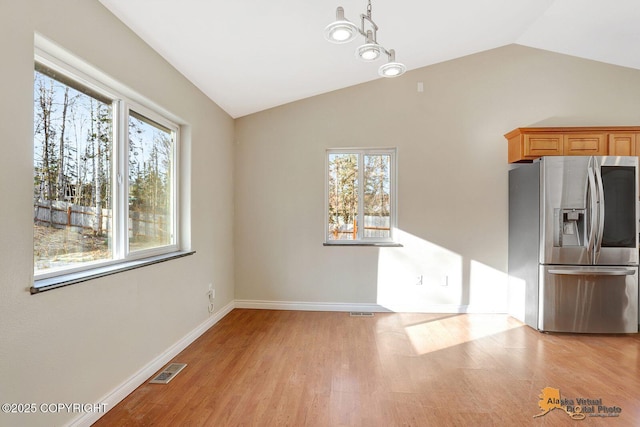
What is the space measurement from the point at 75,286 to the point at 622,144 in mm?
5234

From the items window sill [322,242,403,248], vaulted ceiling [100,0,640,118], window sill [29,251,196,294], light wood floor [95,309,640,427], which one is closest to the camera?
window sill [29,251,196,294]

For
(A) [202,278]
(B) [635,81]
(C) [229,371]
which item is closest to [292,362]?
(C) [229,371]

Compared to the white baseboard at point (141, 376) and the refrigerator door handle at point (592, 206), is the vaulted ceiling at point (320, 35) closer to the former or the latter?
the refrigerator door handle at point (592, 206)

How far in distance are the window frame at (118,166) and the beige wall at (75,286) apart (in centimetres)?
6

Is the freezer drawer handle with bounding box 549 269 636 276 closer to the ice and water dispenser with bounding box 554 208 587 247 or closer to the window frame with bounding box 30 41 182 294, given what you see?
the ice and water dispenser with bounding box 554 208 587 247

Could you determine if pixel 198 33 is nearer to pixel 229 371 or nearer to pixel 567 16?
pixel 229 371

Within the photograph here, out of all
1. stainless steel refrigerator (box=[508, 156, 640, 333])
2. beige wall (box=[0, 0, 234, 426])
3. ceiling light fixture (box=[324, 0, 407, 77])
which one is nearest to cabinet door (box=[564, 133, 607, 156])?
stainless steel refrigerator (box=[508, 156, 640, 333])

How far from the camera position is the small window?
429 centimetres

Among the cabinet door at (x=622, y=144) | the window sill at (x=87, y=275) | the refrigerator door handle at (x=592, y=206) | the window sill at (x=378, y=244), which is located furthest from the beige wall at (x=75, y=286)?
the cabinet door at (x=622, y=144)

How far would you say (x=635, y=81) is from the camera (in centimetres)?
397

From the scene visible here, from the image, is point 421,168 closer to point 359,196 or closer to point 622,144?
point 359,196

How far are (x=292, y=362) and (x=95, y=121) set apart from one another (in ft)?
7.68

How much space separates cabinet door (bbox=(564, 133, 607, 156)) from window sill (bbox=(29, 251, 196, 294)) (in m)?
4.34

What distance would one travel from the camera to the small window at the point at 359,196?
4285mm
